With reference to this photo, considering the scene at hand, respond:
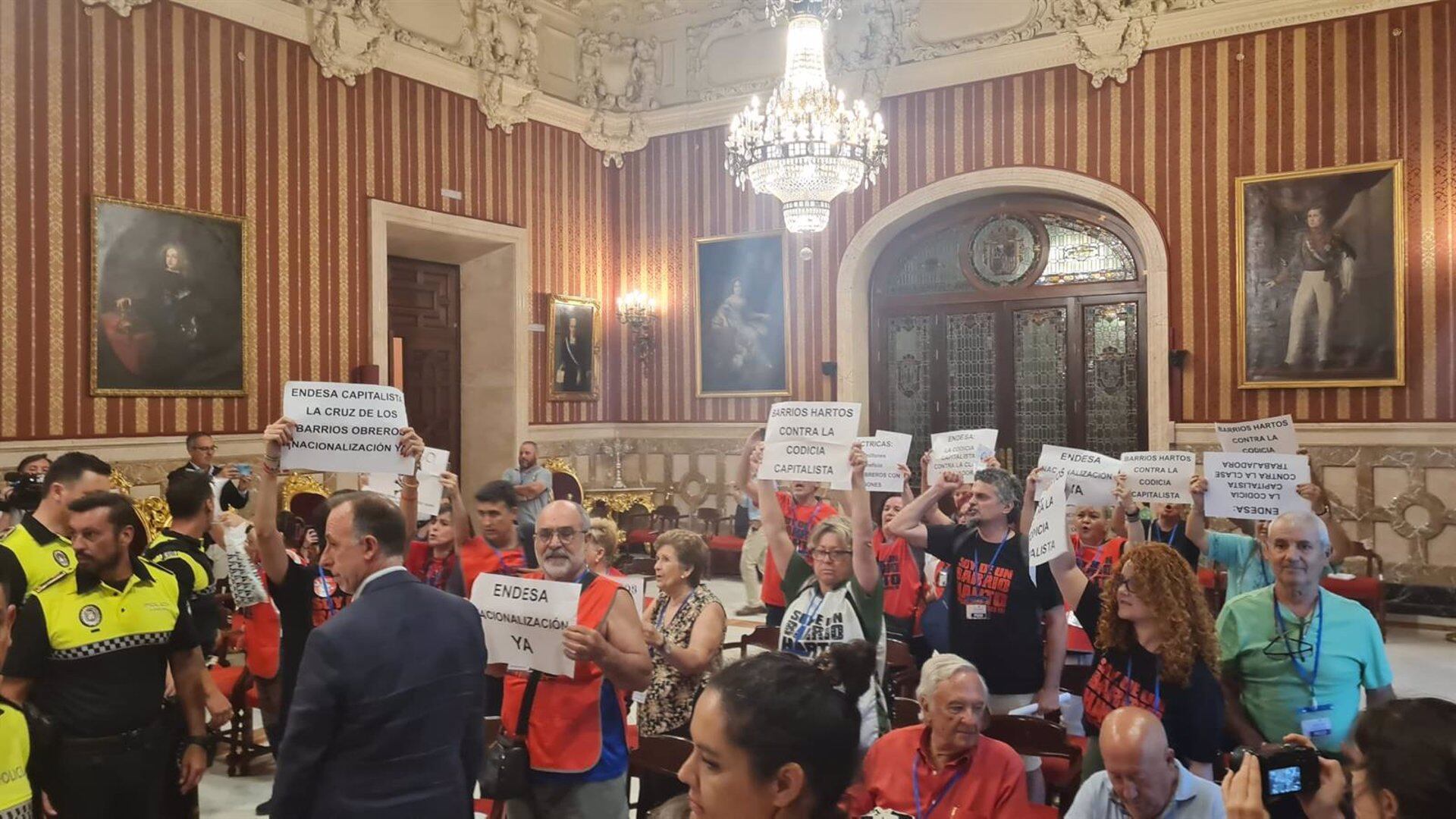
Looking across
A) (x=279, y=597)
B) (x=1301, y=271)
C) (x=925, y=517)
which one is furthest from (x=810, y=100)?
(x=279, y=597)

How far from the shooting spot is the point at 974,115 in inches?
455

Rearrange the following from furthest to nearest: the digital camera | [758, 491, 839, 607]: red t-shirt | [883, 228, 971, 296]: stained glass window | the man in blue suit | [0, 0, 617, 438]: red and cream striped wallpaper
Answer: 1. [883, 228, 971, 296]: stained glass window
2. [0, 0, 617, 438]: red and cream striped wallpaper
3. [758, 491, 839, 607]: red t-shirt
4. the man in blue suit
5. the digital camera

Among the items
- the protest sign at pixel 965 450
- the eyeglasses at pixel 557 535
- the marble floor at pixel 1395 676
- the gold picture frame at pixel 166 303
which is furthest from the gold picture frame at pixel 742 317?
the eyeglasses at pixel 557 535

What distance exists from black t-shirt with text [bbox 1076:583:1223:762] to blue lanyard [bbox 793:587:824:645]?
41.5 inches

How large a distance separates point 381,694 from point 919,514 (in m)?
2.79

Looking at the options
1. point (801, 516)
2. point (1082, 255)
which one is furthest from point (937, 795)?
point (1082, 255)

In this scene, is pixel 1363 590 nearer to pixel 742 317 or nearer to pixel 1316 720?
pixel 1316 720

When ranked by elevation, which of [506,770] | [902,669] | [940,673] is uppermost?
[940,673]

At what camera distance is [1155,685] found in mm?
3330

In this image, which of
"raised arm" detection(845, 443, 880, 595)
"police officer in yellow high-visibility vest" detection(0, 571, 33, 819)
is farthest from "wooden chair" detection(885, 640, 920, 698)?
"police officer in yellow high-visibility vest" detection(0, 571, 33, 819)

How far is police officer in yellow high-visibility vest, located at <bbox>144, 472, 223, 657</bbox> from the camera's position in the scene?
3.80m

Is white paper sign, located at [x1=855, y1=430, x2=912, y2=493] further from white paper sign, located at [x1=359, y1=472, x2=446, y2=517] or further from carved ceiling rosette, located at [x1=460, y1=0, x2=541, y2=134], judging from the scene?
carved ceiling rosette, located at [x1=460, y1=0, x2=541, y2=134]

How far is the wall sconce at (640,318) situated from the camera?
44.8 feet

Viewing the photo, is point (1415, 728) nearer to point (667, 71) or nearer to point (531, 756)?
point (531, 756)
